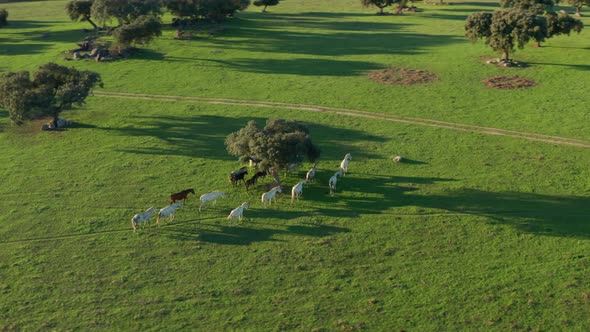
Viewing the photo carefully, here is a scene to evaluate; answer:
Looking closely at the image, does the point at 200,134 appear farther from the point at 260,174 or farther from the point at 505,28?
the point at 505,28

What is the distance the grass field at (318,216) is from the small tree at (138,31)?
30.3ft

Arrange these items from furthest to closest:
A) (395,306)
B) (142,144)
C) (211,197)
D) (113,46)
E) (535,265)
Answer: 1. (113,46)
2. (142,144)
3. (211,197)
4. (535,265)
5. (395,306)

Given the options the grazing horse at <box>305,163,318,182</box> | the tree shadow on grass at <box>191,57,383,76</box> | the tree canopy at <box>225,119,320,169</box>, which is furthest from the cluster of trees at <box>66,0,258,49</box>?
the grazing horse at <box>305,163,318,182</box>

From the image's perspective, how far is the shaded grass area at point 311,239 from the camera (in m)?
36.5

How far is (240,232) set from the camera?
45.0 metres

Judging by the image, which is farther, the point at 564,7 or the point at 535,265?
the point at 564,7

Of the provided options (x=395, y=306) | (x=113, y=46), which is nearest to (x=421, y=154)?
(x=395, y=306)

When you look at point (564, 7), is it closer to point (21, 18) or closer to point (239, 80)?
point (239, 80)

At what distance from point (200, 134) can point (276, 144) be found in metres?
18.0

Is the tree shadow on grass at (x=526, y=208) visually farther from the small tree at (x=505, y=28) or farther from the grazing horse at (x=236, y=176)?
the small tree at (x=505, y=28)

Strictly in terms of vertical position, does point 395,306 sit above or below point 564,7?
below

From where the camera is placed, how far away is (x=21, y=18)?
131500 mm

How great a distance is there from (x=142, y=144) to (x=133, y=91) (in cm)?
1912

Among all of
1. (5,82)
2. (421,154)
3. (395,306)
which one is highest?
(5,82)
